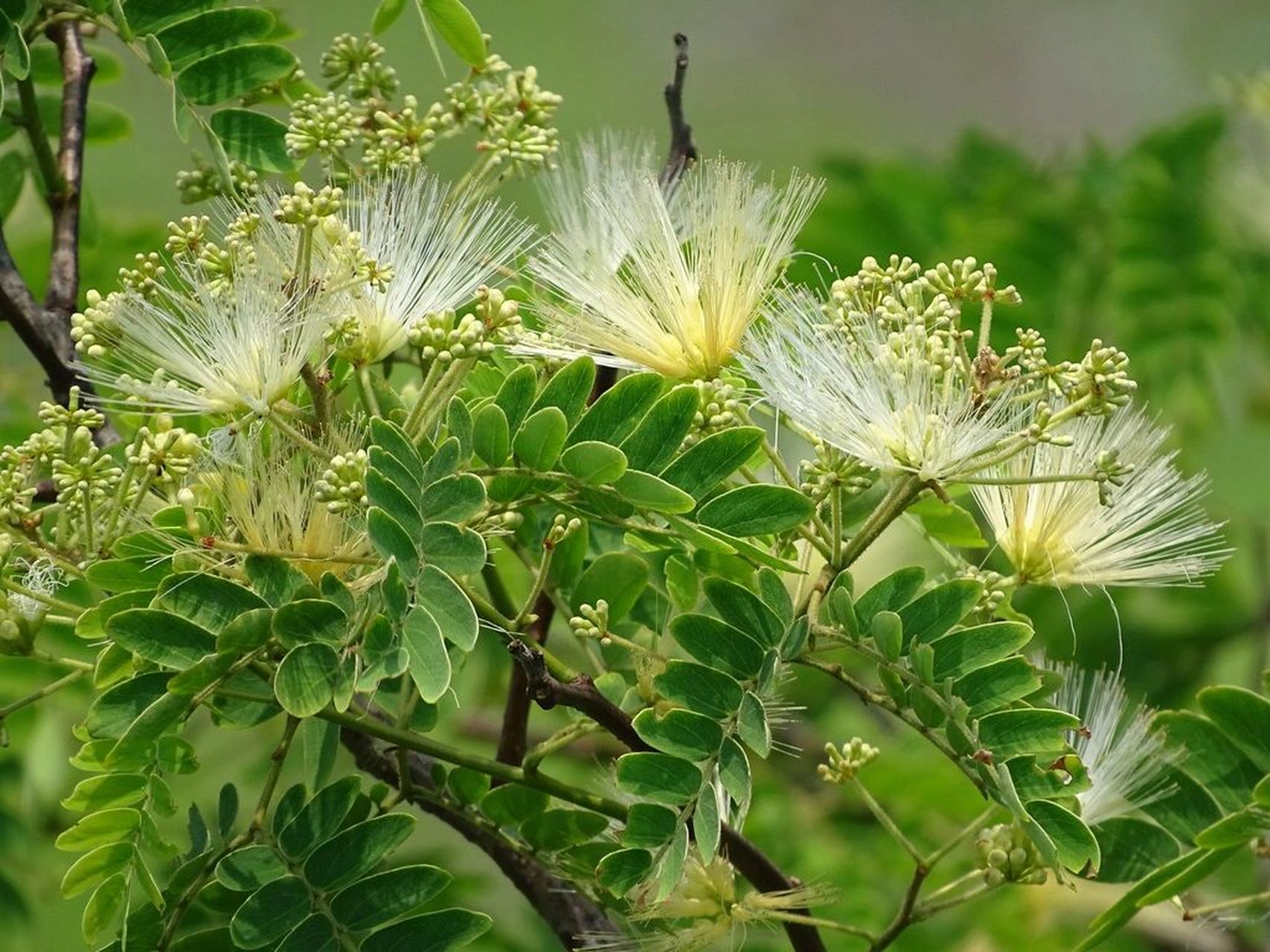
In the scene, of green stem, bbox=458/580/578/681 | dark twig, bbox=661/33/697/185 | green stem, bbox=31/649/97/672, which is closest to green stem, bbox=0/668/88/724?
green stem, bbox=31/649/97/672

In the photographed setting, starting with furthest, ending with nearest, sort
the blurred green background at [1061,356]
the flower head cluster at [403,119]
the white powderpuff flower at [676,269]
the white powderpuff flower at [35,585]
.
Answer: the blurred green background at [1061,356] < the flower head cluster at [403,119] < the white powderpuff flower at [676,269] < the white powderpuff flower at [35,585]

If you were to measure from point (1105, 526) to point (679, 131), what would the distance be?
0.58m

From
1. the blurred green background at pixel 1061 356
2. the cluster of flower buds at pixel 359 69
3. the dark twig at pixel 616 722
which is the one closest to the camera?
the dark twig at pixel 616 722

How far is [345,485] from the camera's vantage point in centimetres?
132

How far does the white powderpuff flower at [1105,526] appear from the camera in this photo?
1.52m

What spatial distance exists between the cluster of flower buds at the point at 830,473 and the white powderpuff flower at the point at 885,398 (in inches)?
1.6

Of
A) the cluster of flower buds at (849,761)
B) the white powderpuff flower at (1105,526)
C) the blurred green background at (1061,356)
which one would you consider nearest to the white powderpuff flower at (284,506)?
the cluster of flower buds at (849,761)

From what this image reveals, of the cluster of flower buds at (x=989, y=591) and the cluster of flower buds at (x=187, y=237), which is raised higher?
the cluster of flower buds at (x=187, y=237)

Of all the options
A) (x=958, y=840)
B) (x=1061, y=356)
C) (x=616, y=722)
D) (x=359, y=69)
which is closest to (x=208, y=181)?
(x=359, y=69)

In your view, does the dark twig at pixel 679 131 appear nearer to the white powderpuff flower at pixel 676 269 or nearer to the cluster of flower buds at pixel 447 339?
the white powderpuff flower at pixel 676 269

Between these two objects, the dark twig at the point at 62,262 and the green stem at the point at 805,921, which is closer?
the green stem at the point at 805,921

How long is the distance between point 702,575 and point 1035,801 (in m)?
0.35

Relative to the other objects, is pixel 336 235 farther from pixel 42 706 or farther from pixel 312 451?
pixel 42 706

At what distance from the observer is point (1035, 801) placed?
4.59 feet
